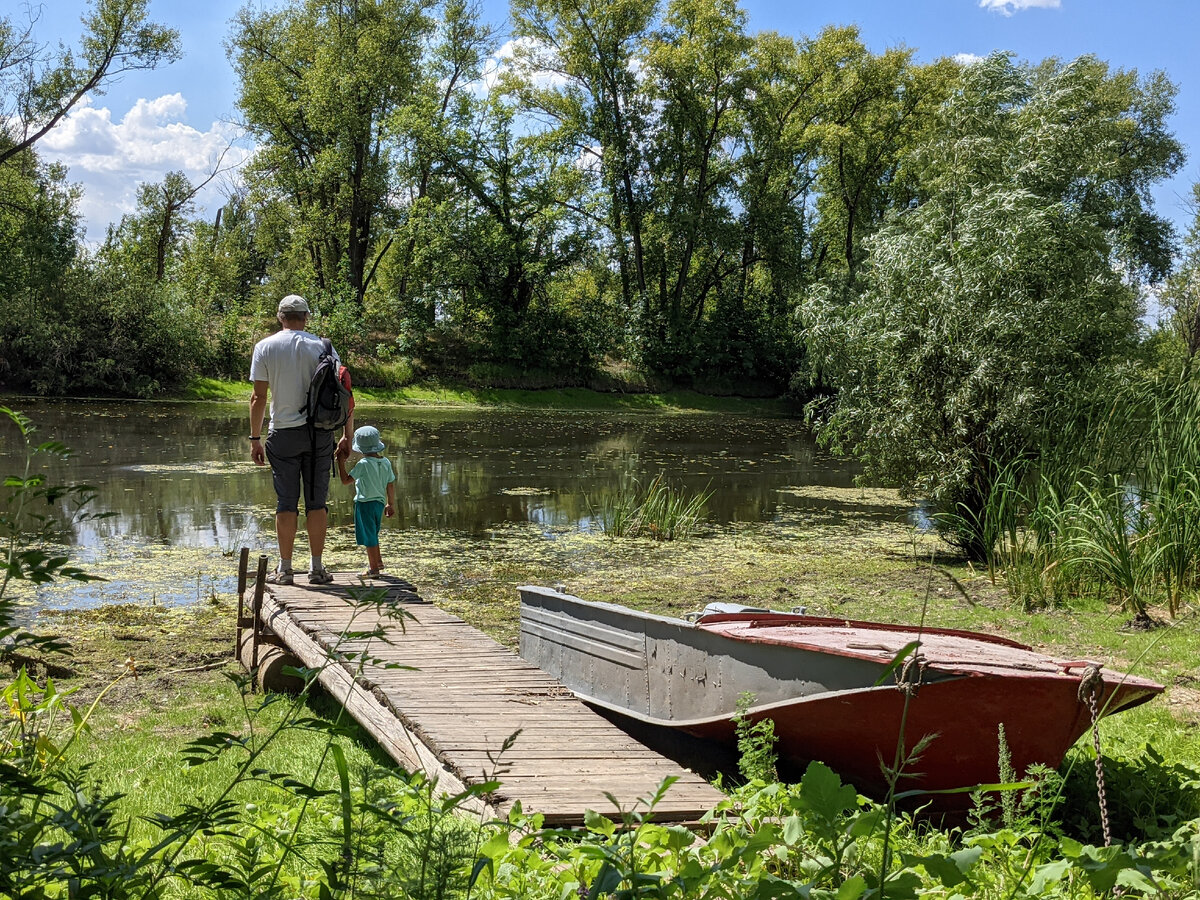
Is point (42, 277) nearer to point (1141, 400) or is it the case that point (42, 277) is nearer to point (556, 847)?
point (1141, 400)

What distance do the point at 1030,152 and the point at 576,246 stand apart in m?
27.0

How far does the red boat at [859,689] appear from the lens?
4.12 meters

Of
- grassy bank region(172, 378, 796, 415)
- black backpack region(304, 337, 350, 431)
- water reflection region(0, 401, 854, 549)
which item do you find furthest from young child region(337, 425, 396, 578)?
grassy bank region(172, 378, 796, 415)

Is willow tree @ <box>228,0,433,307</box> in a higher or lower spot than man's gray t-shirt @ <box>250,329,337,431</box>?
higher

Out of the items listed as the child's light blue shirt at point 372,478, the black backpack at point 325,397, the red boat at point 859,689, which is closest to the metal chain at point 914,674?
the red boat at point 859,689

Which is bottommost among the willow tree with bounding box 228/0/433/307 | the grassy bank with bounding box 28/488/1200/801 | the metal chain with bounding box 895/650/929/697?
the grassy bank with bounding box 28/488/1200/801

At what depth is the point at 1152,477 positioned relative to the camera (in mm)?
8406

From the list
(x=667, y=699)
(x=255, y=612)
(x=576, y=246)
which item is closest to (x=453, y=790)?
(x=667, y=699)

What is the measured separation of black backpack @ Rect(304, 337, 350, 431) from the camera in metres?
7.34

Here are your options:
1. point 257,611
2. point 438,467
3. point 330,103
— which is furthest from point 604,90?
point 257,611

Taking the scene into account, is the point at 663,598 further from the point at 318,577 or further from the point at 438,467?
the point at 438,467

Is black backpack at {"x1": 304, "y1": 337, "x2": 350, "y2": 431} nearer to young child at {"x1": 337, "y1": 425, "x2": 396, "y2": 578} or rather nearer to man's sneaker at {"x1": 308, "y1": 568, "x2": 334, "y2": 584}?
young child at {"x1": 337, "y1": 425, "x2": 396, "y2": 578}

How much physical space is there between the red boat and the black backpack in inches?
104

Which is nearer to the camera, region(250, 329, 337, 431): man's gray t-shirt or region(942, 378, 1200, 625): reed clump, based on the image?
region(250, 329, 337, 431): man's gray t-shirt
